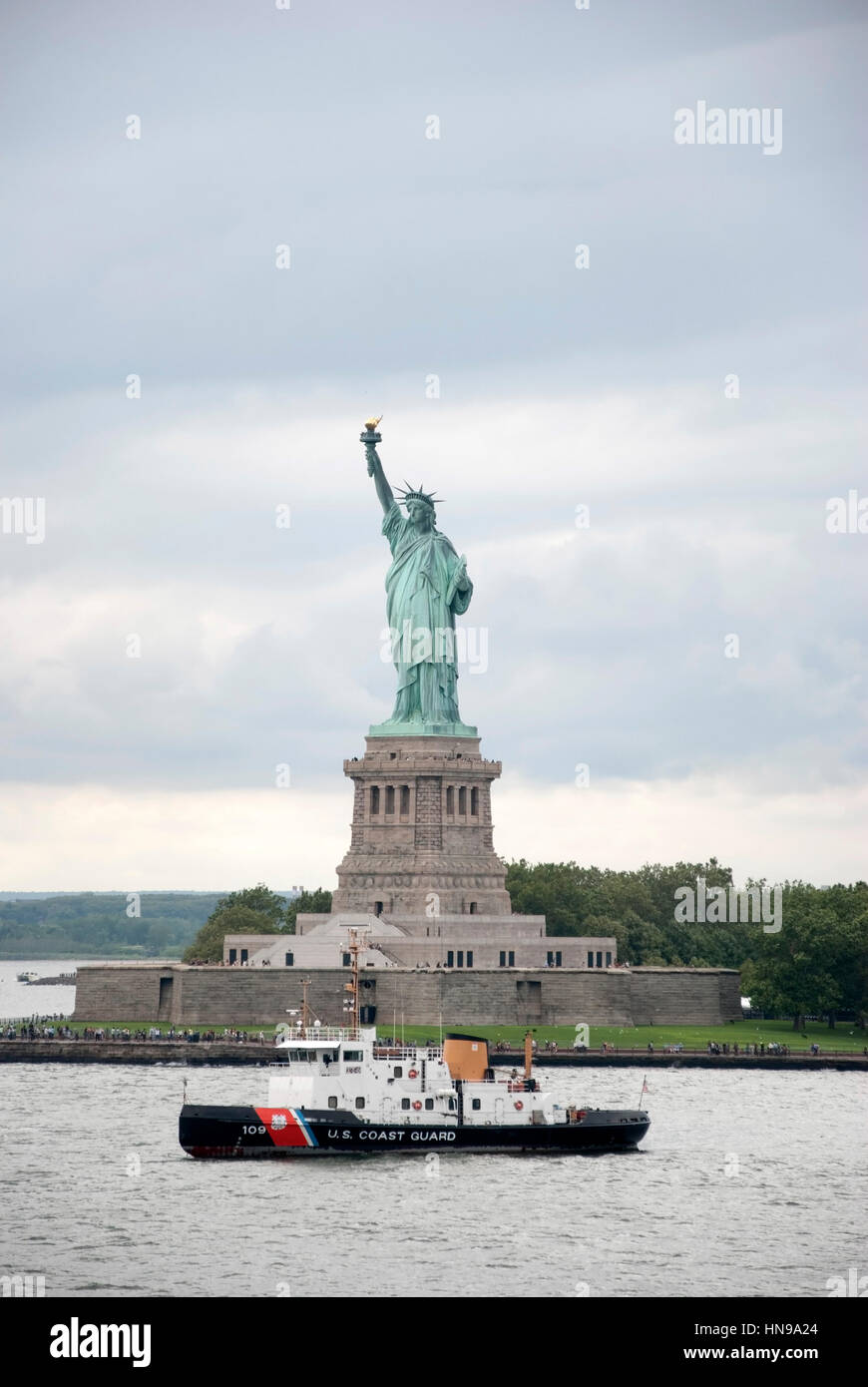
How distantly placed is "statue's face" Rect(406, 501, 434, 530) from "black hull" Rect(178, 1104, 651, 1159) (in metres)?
58.5

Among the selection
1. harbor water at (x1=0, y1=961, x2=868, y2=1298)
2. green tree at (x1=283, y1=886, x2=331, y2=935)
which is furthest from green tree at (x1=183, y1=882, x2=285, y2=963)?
harbor water at (x1=0, y1=961, x2=868, y2=1298)

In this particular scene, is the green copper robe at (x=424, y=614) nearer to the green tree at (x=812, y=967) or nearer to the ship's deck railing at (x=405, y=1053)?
the green tree at (x=812, y=967)

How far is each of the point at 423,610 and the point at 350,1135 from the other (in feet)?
195

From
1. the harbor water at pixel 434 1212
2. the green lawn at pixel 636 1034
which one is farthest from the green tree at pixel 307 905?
the harbor water at pixel 434 1212

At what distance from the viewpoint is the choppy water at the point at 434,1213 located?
59.2m

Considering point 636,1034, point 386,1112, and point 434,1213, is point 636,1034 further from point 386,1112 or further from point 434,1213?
point 434,1213

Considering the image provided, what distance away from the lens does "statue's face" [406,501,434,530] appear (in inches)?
5384

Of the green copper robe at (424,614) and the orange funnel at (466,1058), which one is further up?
the green copper robe at (424,614)

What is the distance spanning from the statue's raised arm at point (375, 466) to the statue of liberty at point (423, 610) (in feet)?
0.17

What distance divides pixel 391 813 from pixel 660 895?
4691 cm

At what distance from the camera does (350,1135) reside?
80.6 meters

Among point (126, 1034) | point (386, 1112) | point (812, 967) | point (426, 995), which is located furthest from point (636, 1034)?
point (386, 1112)

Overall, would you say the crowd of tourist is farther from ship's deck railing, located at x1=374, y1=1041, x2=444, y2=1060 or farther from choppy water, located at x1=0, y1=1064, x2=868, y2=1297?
ship's deck railing, located at x1=374, y1=1041, x2=444, y2=1060
